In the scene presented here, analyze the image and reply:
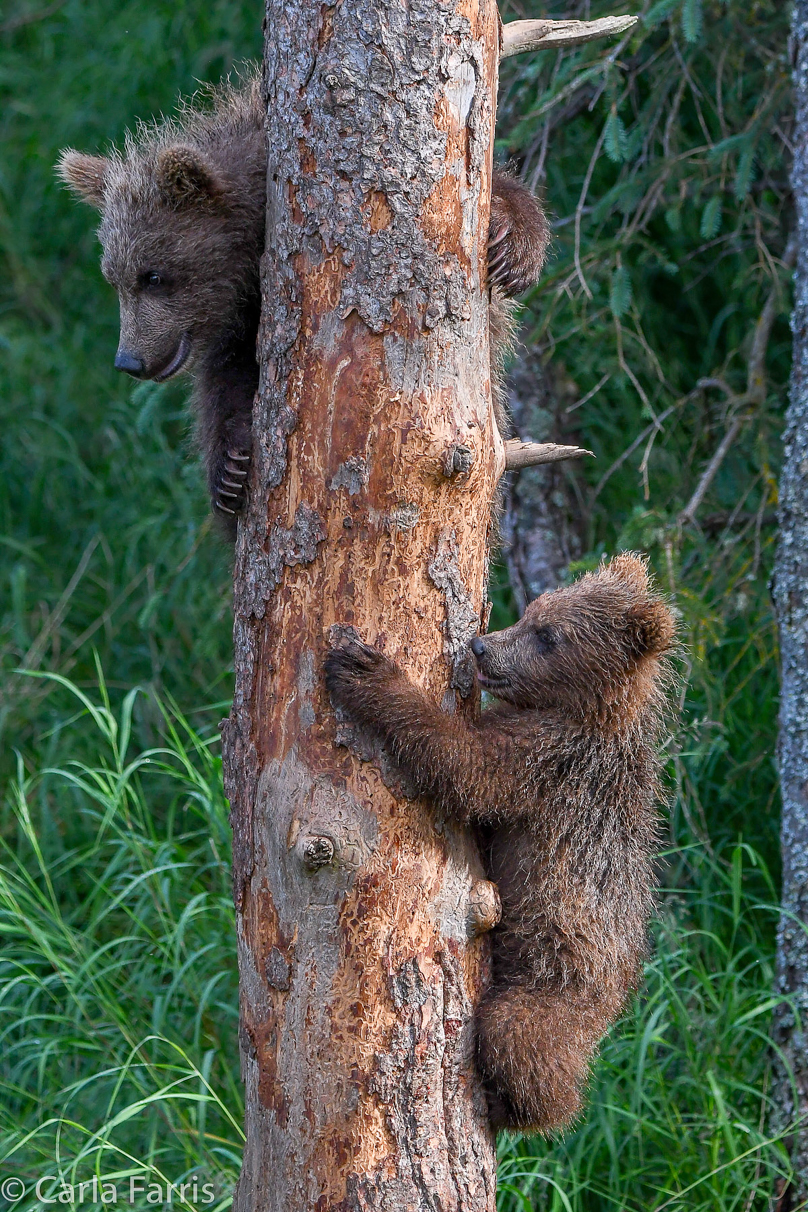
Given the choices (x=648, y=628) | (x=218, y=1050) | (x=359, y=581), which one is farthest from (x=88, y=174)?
(x=218, y=1050)

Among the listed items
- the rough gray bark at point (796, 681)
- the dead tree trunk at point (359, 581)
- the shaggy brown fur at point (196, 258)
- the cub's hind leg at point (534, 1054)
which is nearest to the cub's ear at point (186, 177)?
the shaggy brown fur at point (196, 258)

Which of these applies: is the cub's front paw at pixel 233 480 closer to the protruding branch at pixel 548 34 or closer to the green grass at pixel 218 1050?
the protruding branch at pixel 548 34

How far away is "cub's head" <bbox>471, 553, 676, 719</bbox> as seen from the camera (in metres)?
2.81

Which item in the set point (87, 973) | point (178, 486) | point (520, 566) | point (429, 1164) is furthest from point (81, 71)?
point (429, 1164)

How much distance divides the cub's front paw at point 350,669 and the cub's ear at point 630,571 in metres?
0.89

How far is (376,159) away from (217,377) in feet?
3.36

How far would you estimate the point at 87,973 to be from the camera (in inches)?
154

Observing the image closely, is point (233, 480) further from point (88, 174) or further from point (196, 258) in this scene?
point (88, 174)

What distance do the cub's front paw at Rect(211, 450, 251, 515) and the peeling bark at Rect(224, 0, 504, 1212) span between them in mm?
145

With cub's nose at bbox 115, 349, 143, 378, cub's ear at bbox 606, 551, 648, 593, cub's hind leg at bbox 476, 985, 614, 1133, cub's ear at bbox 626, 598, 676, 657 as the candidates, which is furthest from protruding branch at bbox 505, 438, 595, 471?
cub's hind leg at bbox 476, 985, 614, 1133

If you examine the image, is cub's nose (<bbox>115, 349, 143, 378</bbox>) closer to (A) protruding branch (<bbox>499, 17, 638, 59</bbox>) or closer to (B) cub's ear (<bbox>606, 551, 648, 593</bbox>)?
(A) protruding branch (<bbox>499, 17, 638, 59</bbox>)

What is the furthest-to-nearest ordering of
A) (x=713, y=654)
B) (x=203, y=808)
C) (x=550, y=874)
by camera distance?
1. (x=713, y=654)
2. (x=203, y=808)
3. (x=550, y=874)

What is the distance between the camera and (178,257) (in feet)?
10.1

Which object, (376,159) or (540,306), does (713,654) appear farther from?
(376,159)
